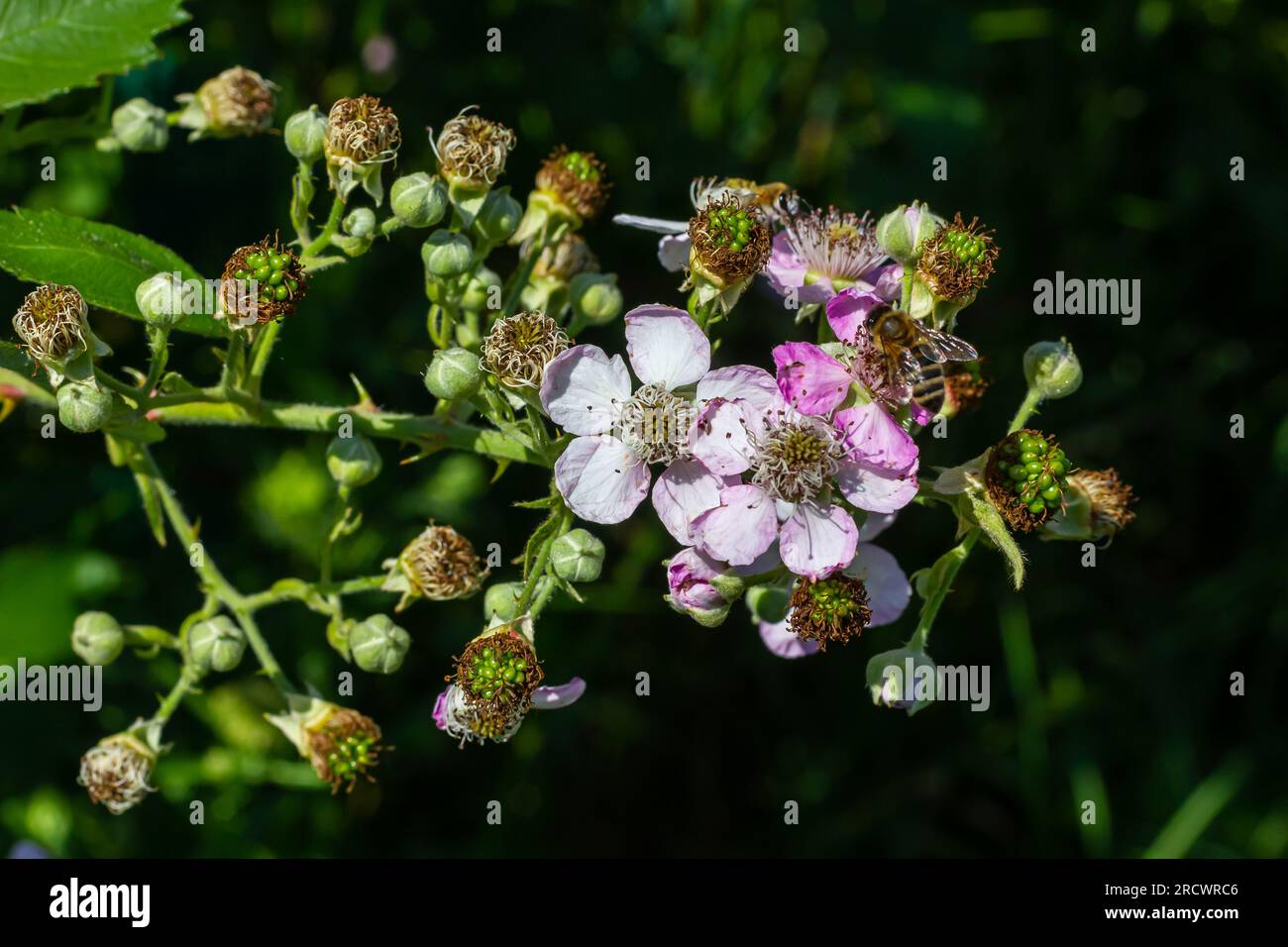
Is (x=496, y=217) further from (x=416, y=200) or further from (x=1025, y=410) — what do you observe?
(x=1025, y=410)

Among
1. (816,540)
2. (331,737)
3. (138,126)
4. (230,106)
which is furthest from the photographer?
(230,106)

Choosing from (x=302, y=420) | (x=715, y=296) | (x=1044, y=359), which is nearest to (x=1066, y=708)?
(x=1044, y=359)

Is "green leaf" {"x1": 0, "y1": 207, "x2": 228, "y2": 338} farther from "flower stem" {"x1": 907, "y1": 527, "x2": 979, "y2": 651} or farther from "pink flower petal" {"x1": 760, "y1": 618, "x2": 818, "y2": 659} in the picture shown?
"flower stem" {"x1": 907, "y1": 527, "x2": 979, "y2": 651}

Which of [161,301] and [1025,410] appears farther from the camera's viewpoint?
[1025,410]

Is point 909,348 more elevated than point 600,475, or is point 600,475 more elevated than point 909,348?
point 909,348

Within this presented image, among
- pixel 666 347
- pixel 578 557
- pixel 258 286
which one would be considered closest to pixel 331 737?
pixel 578 557

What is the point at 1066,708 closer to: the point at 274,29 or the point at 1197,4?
the point at 1197,4

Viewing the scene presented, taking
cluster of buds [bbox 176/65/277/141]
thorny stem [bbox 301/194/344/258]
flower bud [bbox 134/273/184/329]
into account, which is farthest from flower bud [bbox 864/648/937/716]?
cluster of buds [bbox 176/65/277/141]
